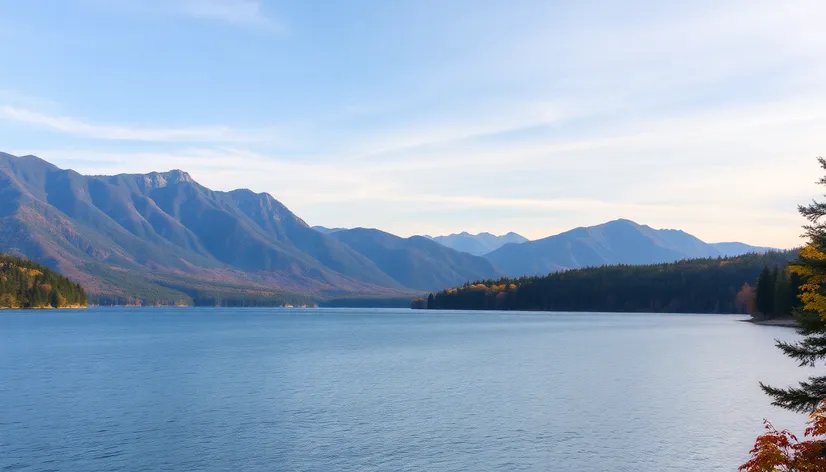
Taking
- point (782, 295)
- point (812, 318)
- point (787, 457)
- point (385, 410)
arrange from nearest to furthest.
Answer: point (787, 457) → point (812, 318) → point (385, 410) → point (782, 295)

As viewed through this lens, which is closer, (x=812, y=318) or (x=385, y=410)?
(x=812, y=318)

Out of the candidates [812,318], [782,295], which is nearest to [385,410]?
[812,318]

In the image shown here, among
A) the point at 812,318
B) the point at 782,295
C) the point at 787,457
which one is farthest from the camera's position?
the point at 782,295

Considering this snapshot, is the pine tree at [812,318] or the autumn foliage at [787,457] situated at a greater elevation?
the pine tree at [812,318]

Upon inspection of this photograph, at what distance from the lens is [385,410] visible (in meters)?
57.2

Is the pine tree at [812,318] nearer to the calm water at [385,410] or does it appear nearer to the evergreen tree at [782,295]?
the calm water at [385,410]

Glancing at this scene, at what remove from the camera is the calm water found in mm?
41625

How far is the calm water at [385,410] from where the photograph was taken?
137ft

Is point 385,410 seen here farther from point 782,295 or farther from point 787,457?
point 782,295

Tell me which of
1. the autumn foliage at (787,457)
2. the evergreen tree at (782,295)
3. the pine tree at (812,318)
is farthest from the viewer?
the evergreen tree at (782,295)

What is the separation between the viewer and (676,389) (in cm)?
7050

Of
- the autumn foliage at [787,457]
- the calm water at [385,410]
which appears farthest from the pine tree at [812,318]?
the calm water at [385,410]

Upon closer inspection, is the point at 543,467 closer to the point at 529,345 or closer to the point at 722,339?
the point at 529,345

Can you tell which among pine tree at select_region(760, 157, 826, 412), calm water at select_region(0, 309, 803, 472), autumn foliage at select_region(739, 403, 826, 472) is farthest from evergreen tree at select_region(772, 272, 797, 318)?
autumn foliage at select_region(739, 403, 826, 472)
